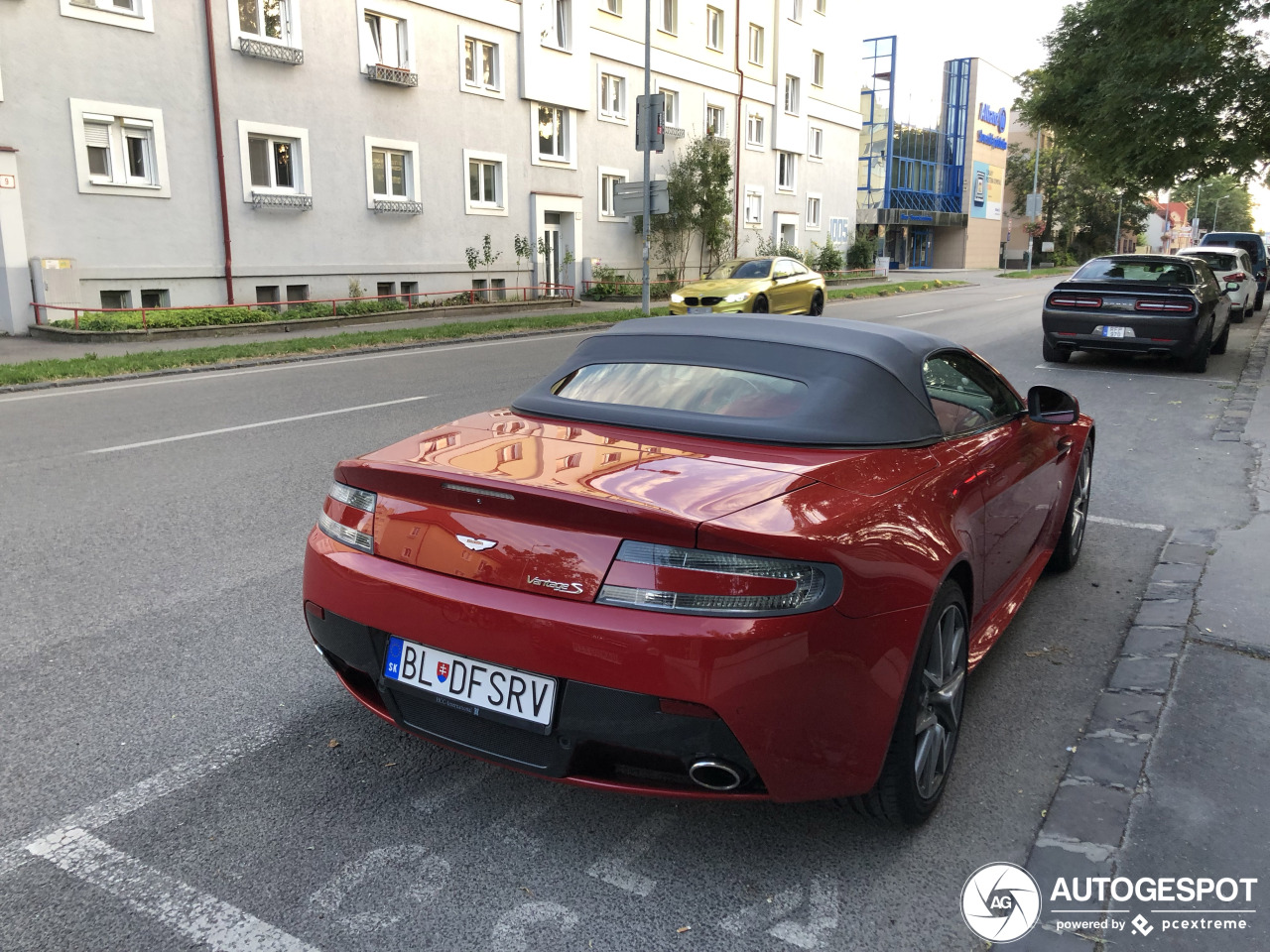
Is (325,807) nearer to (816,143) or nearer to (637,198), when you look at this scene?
(637,198)

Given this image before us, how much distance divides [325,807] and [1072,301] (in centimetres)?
1268

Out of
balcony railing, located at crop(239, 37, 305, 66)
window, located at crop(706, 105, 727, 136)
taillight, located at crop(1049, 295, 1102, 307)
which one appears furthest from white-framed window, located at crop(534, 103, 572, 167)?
taillight, located at crop(1049, 295, 1102, 307)

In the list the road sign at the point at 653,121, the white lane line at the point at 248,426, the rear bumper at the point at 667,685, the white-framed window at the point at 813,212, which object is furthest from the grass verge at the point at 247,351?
A: the white-framed window at the point at 813,212

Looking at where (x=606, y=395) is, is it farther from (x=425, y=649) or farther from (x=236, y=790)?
(x=236, y=790)

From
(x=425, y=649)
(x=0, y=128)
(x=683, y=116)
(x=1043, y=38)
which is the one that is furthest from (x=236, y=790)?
(x=683, y=116)

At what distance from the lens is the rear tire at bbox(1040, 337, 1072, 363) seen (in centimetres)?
1408

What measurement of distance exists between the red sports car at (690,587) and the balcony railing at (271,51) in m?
20.3

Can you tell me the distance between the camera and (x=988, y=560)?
11.5 feet

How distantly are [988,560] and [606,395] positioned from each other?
151cm

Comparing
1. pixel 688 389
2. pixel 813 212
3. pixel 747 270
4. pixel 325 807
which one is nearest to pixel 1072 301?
pixel 747 270

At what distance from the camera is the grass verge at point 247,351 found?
1264cm

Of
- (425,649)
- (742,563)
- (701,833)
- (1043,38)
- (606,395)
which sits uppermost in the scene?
(1043,38)

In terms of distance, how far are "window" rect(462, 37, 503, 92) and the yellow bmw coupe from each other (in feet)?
29.6

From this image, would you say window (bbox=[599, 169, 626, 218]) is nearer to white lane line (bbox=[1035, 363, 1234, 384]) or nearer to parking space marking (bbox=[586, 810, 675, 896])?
white lane line (bbox=[1035, 363, 1234, 384])
